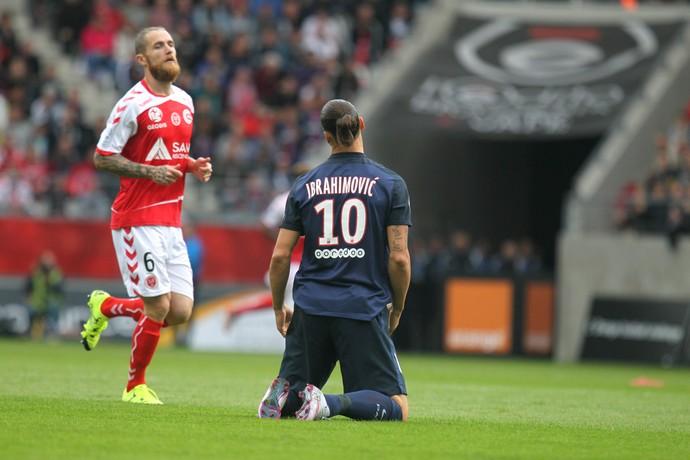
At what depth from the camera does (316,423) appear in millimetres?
8508

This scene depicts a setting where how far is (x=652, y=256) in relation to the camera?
22969 millimetres

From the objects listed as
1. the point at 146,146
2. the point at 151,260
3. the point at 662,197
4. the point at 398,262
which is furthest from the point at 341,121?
the point at 662,197

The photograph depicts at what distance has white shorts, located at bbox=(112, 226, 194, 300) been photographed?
32.8 feet

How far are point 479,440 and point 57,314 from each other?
16.5 meters

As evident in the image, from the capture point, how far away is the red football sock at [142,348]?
32.7 ft

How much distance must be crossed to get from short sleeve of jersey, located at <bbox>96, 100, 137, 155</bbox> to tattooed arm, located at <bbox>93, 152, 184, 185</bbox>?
6cm

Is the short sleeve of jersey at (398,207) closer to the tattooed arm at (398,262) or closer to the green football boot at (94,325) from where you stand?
the tattooed arm at (398,262)

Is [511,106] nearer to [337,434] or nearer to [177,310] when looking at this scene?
[177,310]

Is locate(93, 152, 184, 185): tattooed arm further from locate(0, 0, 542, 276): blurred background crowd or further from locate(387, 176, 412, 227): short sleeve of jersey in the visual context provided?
locate(0, 0, 542, 276): blurred background crowd

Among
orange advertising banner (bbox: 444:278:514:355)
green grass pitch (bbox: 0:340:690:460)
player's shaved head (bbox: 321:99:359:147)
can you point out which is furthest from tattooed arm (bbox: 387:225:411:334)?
orange advertising banner (bbox: 444:278:514:355)

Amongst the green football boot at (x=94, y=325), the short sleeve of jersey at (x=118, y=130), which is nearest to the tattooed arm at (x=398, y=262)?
the short sleeve of jersey at (x=118, y=130)

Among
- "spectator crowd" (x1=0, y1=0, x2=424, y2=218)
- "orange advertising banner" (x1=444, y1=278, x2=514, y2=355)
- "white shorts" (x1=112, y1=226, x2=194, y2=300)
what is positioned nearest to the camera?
"white shorts" (x1=112, y1=226, x2=194, y2=300)

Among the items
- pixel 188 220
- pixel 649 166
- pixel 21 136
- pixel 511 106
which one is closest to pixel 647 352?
pixel 649 166

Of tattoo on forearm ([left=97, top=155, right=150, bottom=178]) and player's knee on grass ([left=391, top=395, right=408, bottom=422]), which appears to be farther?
tattoo on forearm ([left=97, top=155, right=150, bottom=178])
